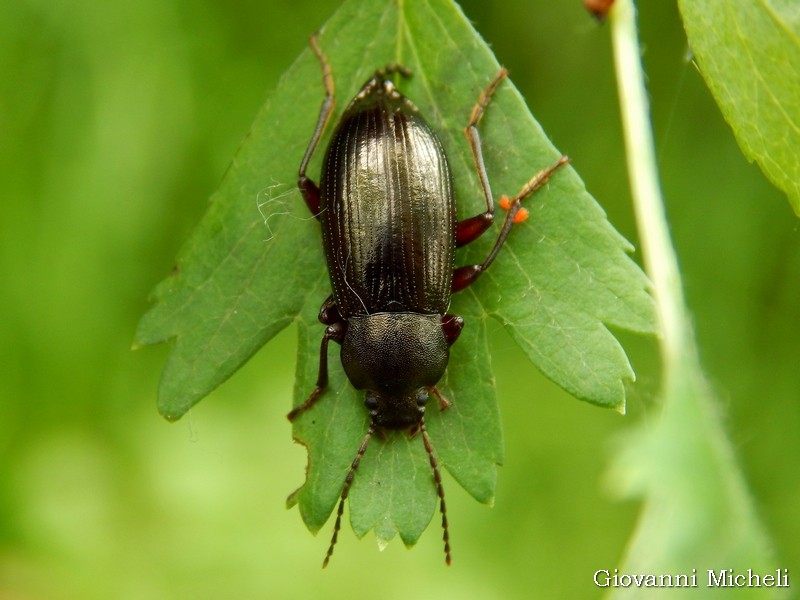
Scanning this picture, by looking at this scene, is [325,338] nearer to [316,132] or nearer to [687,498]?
[316,132]

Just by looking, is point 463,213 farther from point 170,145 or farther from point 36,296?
point 36,296

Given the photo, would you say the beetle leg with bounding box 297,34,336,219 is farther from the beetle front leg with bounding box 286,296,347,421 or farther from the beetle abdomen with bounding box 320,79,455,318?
the beetle front leg with bounding box 286,296,347,421

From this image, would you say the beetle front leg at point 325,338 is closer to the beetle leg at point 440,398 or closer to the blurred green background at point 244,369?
the beetle leg at point 440,398

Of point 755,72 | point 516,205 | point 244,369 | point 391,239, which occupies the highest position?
point 755,72

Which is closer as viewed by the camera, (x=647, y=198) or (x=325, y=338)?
(x=647, y=198)

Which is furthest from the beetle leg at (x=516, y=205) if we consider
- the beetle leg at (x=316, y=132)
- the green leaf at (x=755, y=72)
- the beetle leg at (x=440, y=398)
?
the beetle leg at (x=316, y=132)

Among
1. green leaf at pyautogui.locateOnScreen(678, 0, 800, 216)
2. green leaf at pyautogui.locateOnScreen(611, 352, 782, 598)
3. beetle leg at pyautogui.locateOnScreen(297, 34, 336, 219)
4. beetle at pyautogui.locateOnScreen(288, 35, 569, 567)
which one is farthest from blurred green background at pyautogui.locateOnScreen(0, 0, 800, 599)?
green leaf at pyautogui.locateOnScreen(611, 352, 782, 598)

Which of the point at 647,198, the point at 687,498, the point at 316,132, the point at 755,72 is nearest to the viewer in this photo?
the point at 687,498

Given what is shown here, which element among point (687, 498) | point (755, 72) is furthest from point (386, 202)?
point (687, 498)
